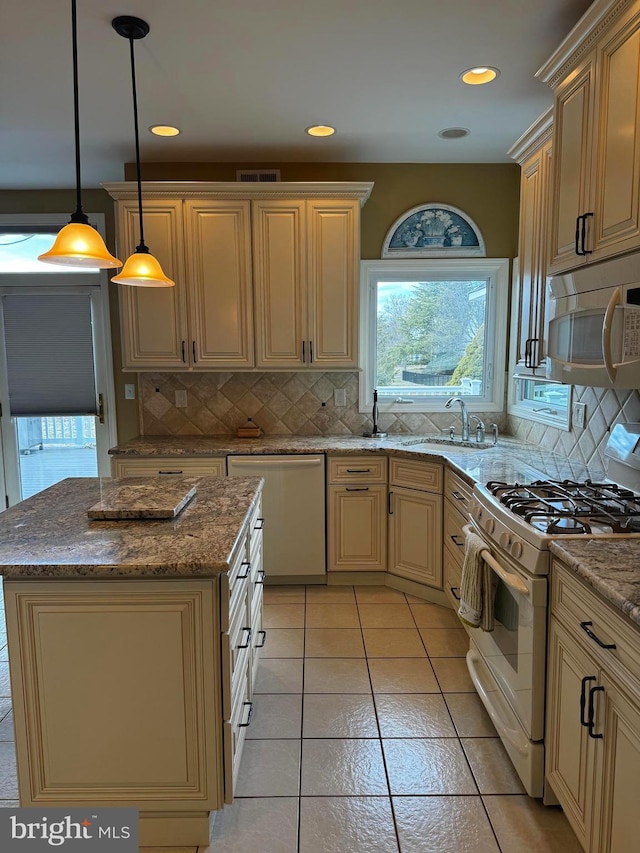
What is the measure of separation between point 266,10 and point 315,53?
349mm

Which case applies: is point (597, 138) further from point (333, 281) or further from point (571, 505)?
point (333, 281)

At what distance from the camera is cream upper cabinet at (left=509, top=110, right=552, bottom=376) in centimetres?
253

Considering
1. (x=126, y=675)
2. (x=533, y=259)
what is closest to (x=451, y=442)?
(x=533, y=259)

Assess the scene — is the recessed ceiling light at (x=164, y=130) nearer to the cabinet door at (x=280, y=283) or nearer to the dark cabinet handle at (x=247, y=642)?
the cabinet door at (x=280, y=283)

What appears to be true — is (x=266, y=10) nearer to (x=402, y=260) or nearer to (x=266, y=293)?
(x=266, y=293)

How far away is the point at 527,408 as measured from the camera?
355 cm

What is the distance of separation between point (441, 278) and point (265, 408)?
153 centimetres

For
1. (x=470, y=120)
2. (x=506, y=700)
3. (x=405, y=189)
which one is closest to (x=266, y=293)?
(x=405, y=189)

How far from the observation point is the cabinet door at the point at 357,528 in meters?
3.42

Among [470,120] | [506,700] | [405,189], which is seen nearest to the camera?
[506,700]

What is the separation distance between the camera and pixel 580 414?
9.15 ft

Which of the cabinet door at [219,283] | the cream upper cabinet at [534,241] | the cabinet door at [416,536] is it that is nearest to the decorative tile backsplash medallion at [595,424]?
the cream upper cabinet at [534,241]

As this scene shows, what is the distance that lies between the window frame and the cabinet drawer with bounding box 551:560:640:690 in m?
2.33

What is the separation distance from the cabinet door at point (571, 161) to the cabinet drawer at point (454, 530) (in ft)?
4.23
